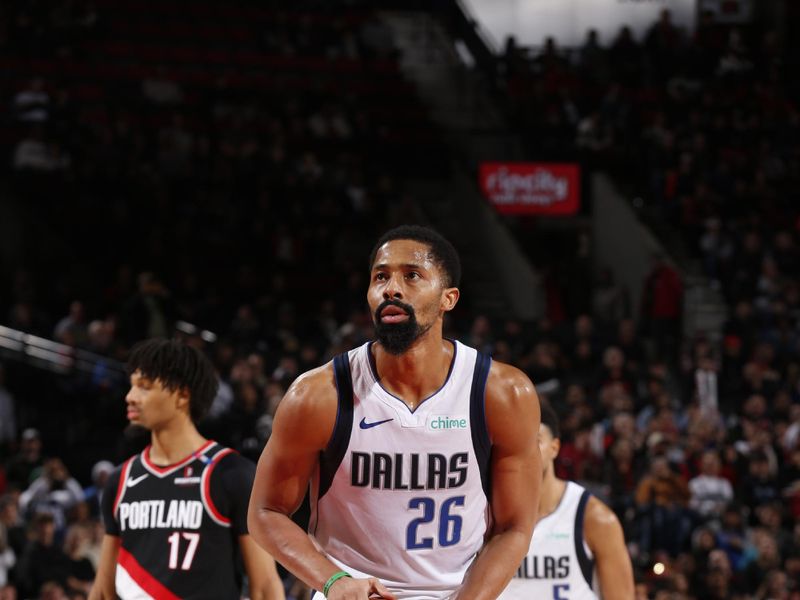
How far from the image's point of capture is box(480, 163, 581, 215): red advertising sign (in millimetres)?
20719

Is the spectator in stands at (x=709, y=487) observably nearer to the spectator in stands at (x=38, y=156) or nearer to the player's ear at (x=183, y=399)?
the player's ear at (x=183, y=399)

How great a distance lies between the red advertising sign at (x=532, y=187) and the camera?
2072cm

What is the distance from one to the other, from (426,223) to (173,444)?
14.3 m

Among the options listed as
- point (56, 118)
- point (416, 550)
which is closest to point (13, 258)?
point (56, 118)

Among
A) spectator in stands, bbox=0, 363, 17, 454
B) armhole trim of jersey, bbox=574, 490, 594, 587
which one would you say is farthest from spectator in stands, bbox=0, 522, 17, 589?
armhole trim of jersey, bbox=574, 490, 594, 587

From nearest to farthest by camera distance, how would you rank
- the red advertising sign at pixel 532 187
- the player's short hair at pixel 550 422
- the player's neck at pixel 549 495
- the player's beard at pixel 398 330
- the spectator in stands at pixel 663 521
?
the player's beard at pixel 398 330 < the player's neck at pixel 549 495 < the player's short hair at pixel 550 422 < the spectator in stands at pixel 663 521 < the red advertising sign at pixel 532 187

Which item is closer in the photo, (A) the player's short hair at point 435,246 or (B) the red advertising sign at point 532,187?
(A) the player's short hair at point 435,246

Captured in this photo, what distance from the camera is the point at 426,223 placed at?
19.2 m

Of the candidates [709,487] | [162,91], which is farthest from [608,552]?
[162,91]

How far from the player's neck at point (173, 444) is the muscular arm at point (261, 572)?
428 millimetres

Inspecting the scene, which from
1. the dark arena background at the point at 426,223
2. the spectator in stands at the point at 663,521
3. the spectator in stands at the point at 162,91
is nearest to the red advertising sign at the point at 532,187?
the dark arena background at the point at 426,223

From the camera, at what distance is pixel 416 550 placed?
381 centimetres

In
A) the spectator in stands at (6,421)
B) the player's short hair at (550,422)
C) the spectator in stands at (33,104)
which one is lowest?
the player's short hair at (550,422)

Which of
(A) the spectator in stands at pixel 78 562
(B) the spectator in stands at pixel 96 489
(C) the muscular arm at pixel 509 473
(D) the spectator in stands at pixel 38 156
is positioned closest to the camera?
(C) the muscular arm at pixel 509 473
